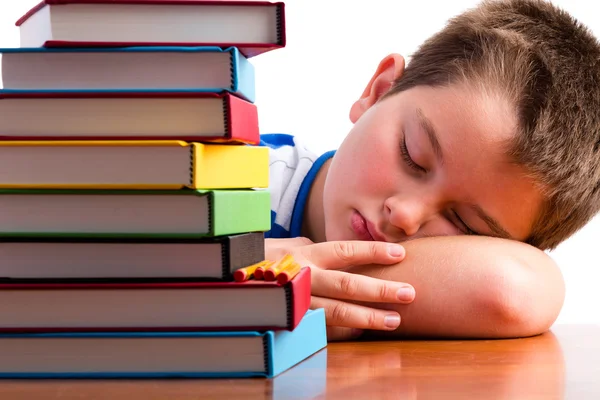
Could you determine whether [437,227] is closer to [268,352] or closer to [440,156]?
[440,156]

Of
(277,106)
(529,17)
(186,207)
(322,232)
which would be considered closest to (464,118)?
(529,17)

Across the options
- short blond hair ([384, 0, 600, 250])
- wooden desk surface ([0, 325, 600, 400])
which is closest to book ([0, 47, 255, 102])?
wooden desk surface ([0, 325, 600, 400])

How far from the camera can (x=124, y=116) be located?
2.29ft

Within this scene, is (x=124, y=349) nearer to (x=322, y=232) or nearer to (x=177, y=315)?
(x=177, y=315)

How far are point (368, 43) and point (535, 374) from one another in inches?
72.6

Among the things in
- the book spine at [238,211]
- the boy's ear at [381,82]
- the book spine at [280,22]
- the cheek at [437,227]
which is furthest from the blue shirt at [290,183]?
the book spine at [280,22]

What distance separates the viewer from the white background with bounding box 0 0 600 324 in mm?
2473

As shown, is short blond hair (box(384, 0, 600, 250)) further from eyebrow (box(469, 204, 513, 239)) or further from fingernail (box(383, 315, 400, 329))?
fingernail (box(383, 315, 400, 329))

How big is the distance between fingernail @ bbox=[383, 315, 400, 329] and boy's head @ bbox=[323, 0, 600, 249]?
21 cm

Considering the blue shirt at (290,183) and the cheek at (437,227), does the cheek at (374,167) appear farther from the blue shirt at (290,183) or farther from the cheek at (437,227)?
the blue shirt at (290,183)

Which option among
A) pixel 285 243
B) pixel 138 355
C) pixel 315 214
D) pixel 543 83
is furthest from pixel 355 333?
pixel 315 214

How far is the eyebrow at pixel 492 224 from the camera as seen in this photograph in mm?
1186

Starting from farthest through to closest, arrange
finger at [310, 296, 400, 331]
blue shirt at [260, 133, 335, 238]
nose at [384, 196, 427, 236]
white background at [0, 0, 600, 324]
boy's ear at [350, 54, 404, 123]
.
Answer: white background at [0, 0, 600, 324] → blue shirt at [260, 133, 335, 238] → boy's ear at [350, 54, 404, 123] → nose at [384, 196, 427, 236] → finger at [310, 296, 400, 331]

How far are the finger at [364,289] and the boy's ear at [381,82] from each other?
0.59m
